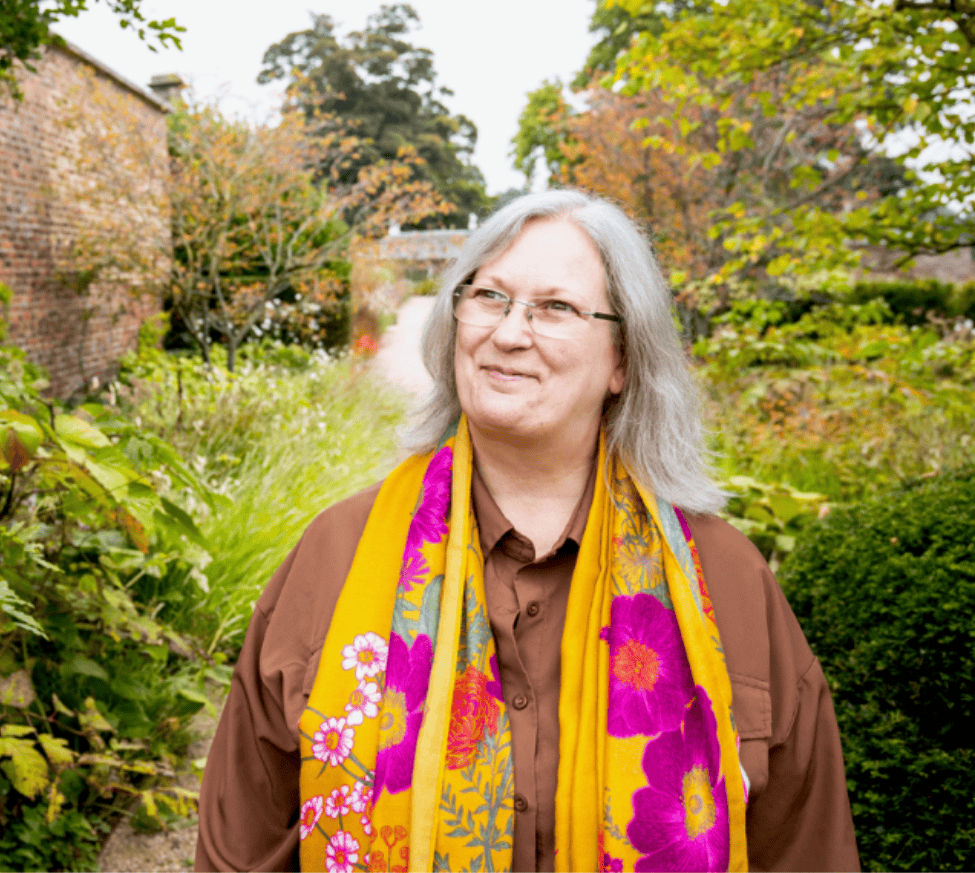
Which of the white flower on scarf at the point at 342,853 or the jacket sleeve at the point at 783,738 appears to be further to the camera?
the jacket sleeve at the point at 783,738

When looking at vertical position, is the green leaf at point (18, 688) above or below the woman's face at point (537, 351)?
below

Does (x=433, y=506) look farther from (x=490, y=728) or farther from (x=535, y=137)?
(x=535, y=137)

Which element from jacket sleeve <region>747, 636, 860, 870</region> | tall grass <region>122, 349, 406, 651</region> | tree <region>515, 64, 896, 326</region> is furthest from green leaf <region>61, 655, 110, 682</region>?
tree <region>515, 64, 896, 326</region>

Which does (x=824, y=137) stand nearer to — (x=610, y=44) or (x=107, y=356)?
(x=107, y=356)

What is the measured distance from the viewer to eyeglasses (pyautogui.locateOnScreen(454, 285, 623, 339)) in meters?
1.56

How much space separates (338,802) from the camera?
1.38 meters

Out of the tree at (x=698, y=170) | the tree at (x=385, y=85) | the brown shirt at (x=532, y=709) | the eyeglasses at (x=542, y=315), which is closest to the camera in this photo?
the brown shirt at (x=532, y=709)

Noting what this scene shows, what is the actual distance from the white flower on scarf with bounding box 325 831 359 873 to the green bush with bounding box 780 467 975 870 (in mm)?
1479

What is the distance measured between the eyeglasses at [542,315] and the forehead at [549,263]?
26 millimetres

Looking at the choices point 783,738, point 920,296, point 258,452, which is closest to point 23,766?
point 783,738

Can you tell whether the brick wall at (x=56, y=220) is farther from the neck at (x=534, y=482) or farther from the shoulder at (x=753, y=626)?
the shoulder at (x=753, y=626)

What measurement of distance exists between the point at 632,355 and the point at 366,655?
2.84 ft

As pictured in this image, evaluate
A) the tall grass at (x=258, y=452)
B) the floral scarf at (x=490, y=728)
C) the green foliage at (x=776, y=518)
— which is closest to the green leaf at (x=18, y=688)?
the tall grass at (x=258, y=452)

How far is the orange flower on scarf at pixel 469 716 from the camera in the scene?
4.55 feet
